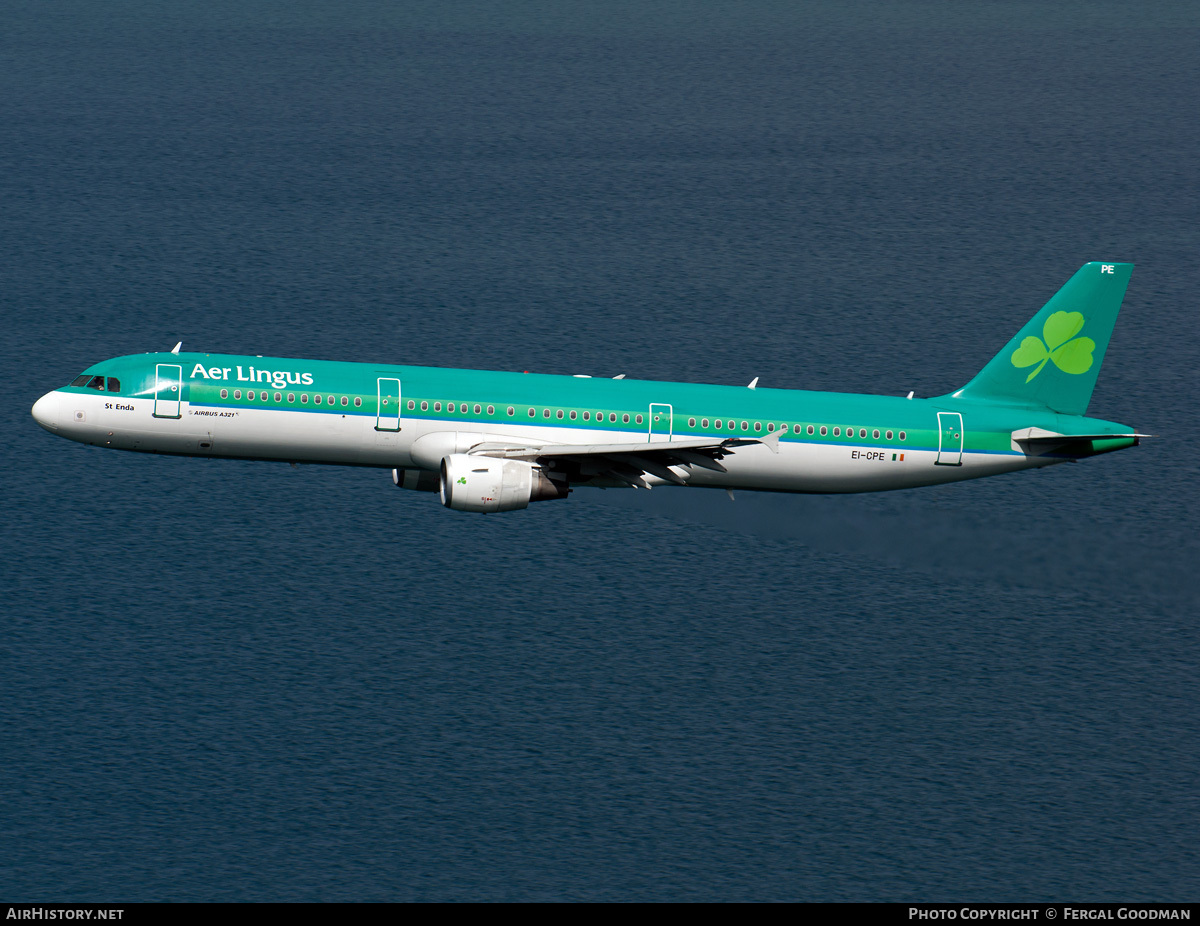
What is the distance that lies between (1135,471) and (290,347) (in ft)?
197

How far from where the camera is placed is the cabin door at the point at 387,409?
68.9m

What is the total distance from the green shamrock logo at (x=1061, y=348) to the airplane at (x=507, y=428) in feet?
12.4

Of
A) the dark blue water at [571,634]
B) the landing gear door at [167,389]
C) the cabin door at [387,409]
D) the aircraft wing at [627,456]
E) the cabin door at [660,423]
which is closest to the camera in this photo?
the aircraft wing at [627,456]

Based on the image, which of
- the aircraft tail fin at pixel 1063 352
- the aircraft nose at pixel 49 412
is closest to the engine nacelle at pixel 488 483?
the aircraft nose at pixel 49 412

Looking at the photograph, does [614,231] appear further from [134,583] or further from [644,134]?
[134,583]

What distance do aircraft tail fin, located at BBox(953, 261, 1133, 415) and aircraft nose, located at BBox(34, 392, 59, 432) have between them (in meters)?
36.0

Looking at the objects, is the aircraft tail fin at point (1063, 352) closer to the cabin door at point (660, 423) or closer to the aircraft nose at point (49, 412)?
the cabin door at point (660, 423)

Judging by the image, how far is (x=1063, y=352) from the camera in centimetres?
7700

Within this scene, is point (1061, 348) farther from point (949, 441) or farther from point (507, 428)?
point (507, 428)

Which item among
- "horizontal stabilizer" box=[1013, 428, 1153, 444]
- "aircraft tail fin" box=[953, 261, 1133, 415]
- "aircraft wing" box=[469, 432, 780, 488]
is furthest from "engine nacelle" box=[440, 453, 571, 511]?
"horizontal stabilizer" box=[1013, 428, 1153, 444]

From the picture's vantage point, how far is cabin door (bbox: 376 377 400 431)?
226ft

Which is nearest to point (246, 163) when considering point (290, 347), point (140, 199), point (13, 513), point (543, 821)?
A: point (140, 199)

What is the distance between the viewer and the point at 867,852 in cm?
10219

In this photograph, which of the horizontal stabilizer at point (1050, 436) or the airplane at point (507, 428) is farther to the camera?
the horizontal stabilizer at point (1050, 436)
